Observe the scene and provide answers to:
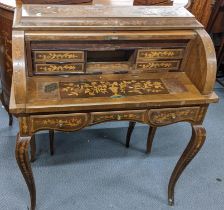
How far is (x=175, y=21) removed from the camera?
49.3 inches

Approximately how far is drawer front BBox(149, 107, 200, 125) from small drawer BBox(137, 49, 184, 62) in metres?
0.23

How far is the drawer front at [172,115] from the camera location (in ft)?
4.04

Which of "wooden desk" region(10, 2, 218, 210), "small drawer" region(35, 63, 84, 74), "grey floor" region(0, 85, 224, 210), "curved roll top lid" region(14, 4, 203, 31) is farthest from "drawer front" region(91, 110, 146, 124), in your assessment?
"grey floor" region(0, 85, 224, 210)

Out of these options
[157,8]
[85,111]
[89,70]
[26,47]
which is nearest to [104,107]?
[85,111]

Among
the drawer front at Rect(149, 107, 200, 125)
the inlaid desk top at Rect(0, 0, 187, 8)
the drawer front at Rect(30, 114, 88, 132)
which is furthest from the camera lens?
the inlaid desk top at Rect(0, 0, 187, 8)

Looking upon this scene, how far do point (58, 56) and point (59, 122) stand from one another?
263mm

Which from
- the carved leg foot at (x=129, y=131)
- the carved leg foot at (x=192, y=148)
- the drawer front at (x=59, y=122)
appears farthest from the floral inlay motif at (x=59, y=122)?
the carved leg foot at (x=129, y=131)

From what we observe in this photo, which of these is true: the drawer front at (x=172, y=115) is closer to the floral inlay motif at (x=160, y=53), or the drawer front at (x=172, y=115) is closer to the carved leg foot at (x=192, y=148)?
the carved leg foot at (x=192, y=148)

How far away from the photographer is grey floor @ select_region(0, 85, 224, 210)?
64.1 inches

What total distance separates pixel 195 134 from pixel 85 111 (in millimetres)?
503

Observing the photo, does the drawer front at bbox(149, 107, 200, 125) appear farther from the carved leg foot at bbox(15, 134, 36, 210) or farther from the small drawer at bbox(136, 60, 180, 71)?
the carved leg foot at bbox(15, 134, 36, 210)

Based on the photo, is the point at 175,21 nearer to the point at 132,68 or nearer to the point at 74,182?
the point at 132,68

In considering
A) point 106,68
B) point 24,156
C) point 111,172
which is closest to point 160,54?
point 106,68

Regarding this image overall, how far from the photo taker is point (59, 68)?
1234mm
